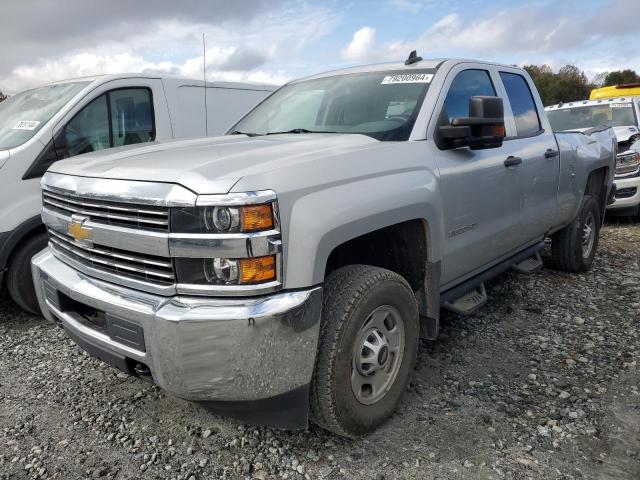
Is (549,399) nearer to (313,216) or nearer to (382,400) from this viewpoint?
(382,400)

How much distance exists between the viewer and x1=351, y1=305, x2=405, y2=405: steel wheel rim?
2.53m

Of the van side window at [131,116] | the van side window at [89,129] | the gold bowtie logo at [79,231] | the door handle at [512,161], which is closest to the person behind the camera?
the gold bowtie logo at [79,231]

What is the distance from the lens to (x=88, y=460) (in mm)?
2553

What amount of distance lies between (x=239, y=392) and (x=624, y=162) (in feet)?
25.3

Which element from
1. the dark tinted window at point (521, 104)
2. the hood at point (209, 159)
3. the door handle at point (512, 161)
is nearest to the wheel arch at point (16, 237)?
the hood at point (209, 159)

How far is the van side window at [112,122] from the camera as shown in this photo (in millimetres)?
4598

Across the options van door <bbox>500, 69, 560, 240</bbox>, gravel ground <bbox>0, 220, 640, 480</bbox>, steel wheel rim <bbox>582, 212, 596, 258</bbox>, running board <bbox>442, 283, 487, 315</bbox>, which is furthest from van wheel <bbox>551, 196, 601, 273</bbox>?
running board <bbox>442, 283, 487, 315</bbox>

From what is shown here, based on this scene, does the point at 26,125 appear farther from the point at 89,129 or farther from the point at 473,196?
the point at 473,196

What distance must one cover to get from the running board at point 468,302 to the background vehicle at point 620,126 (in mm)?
5336

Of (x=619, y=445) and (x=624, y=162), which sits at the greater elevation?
(x=624, y=162)

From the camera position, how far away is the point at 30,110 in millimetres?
4781

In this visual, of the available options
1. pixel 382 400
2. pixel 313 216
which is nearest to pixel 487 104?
pixel 313 216

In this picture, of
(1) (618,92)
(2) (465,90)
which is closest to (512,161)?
(2) (465,90)

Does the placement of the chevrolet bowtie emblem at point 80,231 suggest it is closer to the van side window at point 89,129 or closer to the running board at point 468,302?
the running board at point 468,302
